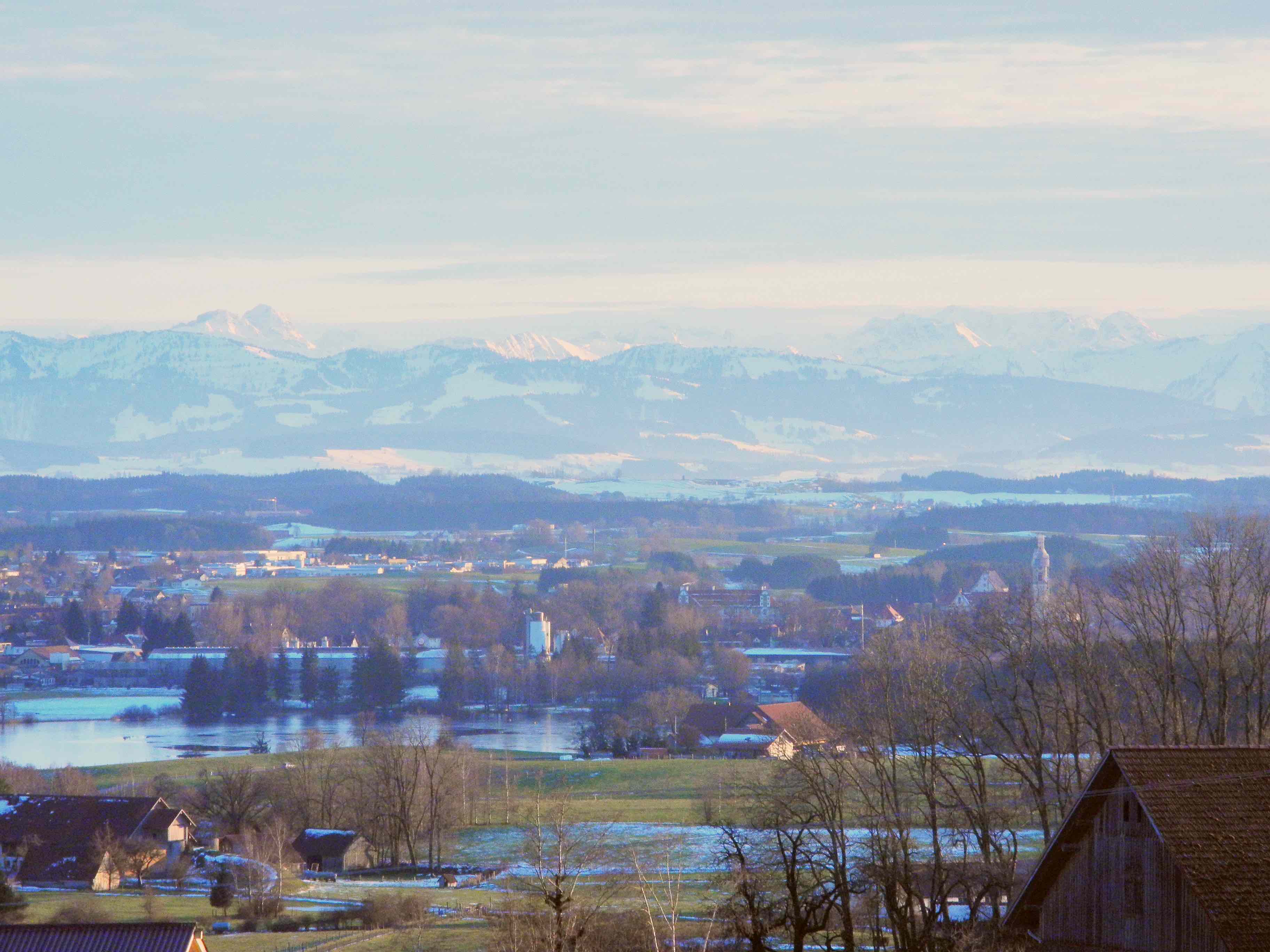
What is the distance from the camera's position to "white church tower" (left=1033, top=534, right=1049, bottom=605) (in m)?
46.3

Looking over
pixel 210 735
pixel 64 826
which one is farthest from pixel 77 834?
pixel 210 735

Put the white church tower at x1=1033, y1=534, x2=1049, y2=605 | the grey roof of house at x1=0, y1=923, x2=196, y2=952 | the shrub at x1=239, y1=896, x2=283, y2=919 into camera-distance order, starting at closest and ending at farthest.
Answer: the grey roof of house at x1=0, y1=923, x2=196, y2=952
the shrub at x1=239, y1=896, x2=283, y2=919
the white church tower at x1=1033, y1=534, x2=1049, y2=605

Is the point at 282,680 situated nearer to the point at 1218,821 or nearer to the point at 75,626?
the point at 75,626

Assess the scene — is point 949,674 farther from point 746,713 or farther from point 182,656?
point 182,656

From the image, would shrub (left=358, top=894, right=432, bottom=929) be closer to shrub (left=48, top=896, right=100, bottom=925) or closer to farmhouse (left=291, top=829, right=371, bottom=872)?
shrub (left=48, top=896, right=100, bottom=925)

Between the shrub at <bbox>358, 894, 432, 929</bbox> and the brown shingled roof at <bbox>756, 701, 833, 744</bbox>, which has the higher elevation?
the brown shingled roof at <bbox>756, 701, 833, 744</bbox>

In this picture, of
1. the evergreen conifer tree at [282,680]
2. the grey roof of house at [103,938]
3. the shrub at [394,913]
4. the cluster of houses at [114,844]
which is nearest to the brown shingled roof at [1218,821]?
the grey roof of house at [103,938]

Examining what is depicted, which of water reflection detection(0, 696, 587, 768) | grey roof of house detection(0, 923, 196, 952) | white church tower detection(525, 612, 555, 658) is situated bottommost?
water reflection detection(0, 696, 587, 768)

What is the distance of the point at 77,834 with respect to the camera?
49.0m

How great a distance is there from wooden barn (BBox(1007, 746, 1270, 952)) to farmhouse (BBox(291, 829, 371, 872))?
29198 millimetres

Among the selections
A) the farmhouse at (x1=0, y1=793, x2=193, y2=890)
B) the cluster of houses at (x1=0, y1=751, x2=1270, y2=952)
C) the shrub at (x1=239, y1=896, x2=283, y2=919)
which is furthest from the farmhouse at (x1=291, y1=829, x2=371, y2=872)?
the cluster of houses at (x1=0, y1=751, x2=1270, y2=952)

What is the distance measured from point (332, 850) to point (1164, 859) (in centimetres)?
3212

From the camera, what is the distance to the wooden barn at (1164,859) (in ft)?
62.9

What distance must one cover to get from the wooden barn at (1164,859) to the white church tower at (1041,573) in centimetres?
2022
